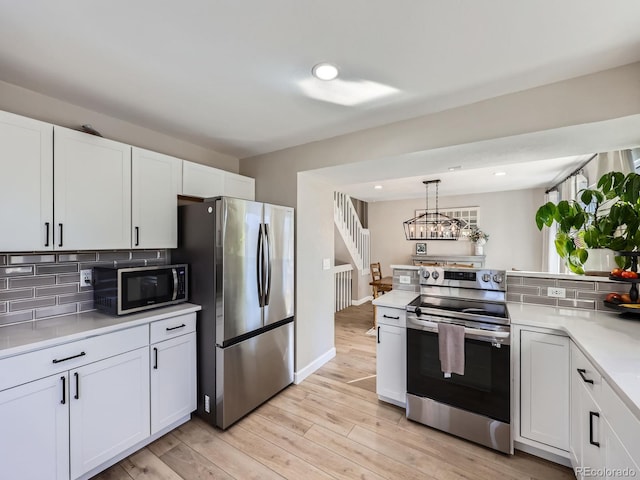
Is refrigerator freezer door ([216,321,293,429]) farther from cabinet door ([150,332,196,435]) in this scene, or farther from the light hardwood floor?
cabinet door ([150,332,196,435])

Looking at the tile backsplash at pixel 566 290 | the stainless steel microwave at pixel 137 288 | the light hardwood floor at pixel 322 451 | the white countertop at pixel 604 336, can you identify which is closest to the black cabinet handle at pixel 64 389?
the stainless steel microwave at pixel 137 288

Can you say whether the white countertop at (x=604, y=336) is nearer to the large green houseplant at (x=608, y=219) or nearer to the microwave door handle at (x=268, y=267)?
the large green houseplant at (x=608, y=219)

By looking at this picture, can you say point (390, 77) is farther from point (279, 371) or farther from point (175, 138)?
point (279, 371)

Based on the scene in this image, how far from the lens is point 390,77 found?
1809 mm

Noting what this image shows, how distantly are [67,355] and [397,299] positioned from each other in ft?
7.87

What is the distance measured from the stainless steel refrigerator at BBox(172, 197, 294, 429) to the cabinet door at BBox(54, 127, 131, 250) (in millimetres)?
491

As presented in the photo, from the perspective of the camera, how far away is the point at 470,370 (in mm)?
2084

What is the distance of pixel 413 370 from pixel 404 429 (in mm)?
454

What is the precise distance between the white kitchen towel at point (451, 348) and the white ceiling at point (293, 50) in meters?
1.43

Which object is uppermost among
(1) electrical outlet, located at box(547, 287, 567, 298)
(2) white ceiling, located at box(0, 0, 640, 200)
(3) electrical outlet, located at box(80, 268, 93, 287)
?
(2) white ceiling, located at box(0, 0, 640, 200)

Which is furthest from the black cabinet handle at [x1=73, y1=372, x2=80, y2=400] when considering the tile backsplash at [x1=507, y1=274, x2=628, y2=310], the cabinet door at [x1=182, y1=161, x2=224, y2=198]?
the tile backsplash at [x1=507, y1=274, x2=628, y2=310]

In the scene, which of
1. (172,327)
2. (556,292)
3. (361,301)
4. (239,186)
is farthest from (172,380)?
(361,301)

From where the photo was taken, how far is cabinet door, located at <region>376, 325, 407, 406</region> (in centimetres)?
246

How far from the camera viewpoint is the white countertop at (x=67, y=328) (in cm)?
153
